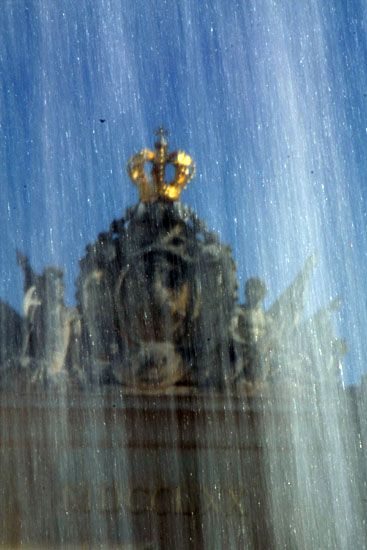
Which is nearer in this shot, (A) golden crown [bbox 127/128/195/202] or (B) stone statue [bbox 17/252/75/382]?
(B) stone statue [bbox 17/252/75/382]

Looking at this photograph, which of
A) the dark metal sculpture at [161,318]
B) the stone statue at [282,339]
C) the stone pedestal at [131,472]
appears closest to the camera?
the stone pedestal at [131,472]

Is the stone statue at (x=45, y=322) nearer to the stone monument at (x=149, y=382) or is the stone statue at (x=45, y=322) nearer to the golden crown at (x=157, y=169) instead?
the stone monument at (x=149, y=382)

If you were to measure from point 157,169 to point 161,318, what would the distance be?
1191mm

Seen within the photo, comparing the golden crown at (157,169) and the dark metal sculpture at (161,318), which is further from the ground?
the golden crown at (157,169)

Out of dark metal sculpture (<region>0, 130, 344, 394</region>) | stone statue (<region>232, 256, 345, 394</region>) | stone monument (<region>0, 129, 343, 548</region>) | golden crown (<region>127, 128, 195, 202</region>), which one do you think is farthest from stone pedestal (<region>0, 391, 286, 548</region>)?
golden crown (<region>127, 128, 195, 202</region>)

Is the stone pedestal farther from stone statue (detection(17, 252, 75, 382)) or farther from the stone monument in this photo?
stone statue (detection(17, 252, 75, 382))

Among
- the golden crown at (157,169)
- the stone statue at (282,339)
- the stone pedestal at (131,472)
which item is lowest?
the stone pedestal at (131,472)

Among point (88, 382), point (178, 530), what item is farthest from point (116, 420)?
point (178, 530)

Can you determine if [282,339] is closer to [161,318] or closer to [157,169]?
[161,318]

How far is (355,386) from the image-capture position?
9328 millimetres

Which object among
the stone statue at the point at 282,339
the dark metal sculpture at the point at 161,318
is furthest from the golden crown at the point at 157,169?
the stone statue at the point at 282,339

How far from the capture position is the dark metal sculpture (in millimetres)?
9039

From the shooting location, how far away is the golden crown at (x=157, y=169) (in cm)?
952

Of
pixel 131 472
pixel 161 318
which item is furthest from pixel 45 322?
pixel 131 472
